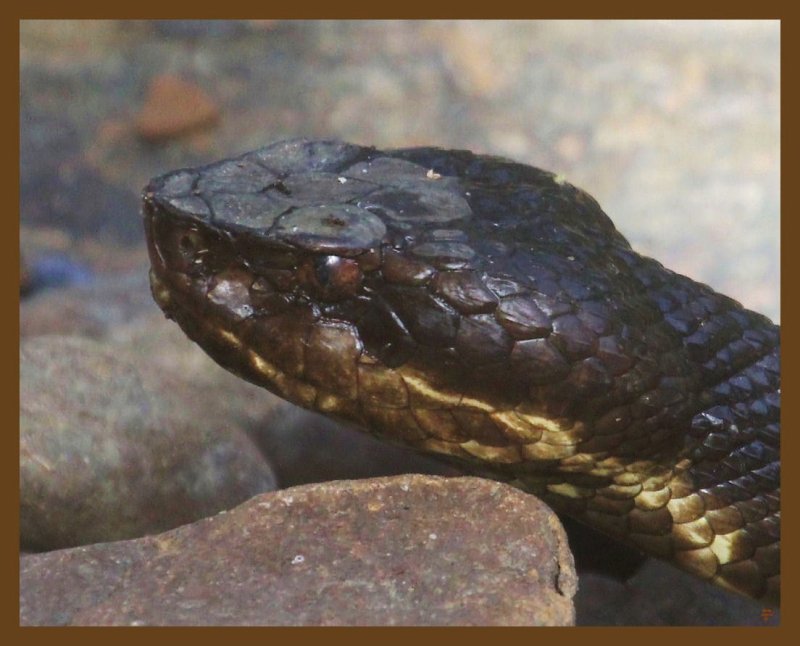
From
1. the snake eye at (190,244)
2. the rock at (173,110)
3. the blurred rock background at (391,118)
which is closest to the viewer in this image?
the snake eye at (190,244)

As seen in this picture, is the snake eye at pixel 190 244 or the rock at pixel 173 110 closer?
the snake eye at pixel 190 244

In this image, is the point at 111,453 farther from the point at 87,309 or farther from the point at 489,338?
the point at 87,309

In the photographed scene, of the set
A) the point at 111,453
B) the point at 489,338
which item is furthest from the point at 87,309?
the point at 489,338

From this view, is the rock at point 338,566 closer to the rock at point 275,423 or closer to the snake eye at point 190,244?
the snake eye at point 190,244

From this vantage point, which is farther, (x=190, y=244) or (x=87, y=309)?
(x=87, y=309)

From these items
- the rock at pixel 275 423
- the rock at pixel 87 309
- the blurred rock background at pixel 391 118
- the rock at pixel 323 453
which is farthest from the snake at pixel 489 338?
the rock at pixel 87 309

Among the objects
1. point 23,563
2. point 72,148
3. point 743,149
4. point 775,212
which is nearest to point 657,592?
point 23,563

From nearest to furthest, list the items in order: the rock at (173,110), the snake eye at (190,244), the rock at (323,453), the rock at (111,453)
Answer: the snake eye at (190,244) < the rock at (111,453) < the rock at (323,453) < the rock at (173,110)

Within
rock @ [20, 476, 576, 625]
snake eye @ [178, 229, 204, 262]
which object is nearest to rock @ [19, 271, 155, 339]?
snake eye @ [178, 229, 204, 262]
